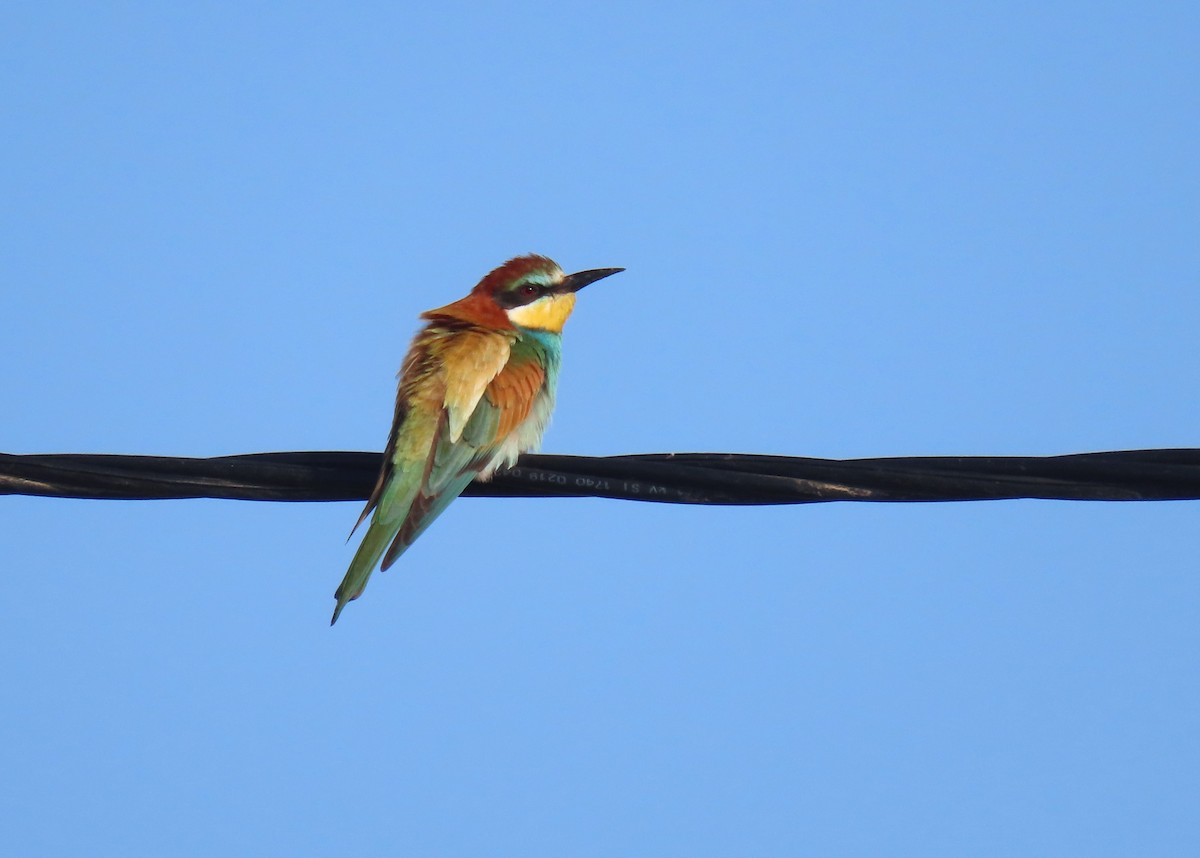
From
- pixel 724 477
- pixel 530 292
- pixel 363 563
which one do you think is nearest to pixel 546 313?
pixel 530 292

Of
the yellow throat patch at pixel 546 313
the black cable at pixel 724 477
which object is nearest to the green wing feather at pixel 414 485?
the black cable at pixel 724 477

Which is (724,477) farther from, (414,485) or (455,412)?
(455,412)

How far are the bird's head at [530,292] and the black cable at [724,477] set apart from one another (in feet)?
5.94

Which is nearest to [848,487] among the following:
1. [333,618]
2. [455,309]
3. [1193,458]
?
[1193,458]

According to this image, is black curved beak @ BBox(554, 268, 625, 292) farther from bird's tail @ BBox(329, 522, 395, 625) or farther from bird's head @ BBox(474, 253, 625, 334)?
bird's tail @ BBox(329, 522, 395, 625)

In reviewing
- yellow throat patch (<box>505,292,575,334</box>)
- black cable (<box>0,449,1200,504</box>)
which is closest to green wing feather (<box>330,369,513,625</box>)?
black cable (<box>0,449,1200,504</box>)

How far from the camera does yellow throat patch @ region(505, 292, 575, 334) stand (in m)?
4.59

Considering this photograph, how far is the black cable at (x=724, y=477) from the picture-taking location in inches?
101

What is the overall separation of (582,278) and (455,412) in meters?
1.44

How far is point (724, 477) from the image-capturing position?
2729 millimetres

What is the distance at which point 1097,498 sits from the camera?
256 centimetres

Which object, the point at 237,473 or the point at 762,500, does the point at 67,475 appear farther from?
the point at 762,500

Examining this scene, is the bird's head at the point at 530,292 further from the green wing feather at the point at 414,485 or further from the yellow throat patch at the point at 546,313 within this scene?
the green wing feather at the point at 414,485

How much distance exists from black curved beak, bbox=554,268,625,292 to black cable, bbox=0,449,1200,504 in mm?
2065
